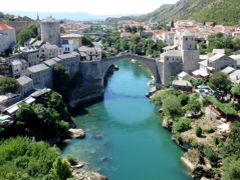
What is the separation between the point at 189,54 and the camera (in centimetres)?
2736

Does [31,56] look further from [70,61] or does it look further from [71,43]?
[71,43]

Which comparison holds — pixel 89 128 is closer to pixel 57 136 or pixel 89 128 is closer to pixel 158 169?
pixel 57 136

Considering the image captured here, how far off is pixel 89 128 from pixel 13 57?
28.2 ft

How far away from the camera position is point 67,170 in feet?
43.2

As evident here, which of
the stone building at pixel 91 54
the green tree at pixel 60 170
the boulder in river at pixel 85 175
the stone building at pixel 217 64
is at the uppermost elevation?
the stone building at pixel 91 54

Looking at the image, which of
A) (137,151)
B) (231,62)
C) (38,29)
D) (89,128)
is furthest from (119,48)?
(137,151)

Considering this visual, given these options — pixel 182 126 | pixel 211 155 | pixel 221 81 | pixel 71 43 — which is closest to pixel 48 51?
pixel 71 43

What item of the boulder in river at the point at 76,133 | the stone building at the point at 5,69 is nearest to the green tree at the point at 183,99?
the boulder in river at the point at 76,133

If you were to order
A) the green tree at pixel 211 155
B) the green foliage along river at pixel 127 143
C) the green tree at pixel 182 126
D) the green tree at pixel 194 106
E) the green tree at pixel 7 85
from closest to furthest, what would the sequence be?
the green tree at pixel 211 155 < the green foliage along river at pixel 127 143 < the green tree at pixel 182 126 < the green tree at pixel 7 85 < the green tree at pixel 194 106

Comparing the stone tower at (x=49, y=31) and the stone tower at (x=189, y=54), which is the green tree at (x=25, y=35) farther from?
the stone tower at (x=189, y=54)

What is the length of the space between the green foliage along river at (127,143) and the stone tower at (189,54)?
4.87 m

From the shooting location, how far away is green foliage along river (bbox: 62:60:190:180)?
→ 51.4 feet

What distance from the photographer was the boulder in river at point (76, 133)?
62.5 ft

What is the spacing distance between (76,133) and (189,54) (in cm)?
1340
